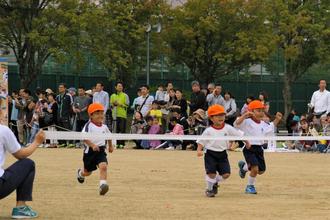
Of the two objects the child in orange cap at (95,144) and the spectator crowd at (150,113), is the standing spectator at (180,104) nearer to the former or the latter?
the spectator crowd at (150,113)

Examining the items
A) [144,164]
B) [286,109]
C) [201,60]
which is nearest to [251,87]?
[286,109]

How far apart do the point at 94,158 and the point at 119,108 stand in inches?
482

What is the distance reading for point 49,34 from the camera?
33.7 m

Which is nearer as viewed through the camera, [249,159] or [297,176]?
[249,159]

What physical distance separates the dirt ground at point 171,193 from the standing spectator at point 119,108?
5197mm

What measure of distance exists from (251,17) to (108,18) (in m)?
7.65

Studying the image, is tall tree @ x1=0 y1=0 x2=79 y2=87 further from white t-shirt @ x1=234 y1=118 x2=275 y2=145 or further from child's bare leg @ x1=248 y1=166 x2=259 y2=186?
child's bare leg @ x1=248 y1=166 x2=259 y2=186

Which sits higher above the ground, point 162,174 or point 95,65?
point 95,65

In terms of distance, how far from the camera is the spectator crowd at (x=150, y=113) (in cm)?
2348

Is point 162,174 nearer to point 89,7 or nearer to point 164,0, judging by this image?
point 89,7

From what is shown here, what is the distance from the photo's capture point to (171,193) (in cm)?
1220

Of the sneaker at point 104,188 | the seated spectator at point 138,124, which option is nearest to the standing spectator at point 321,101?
the seated spectator at point 138,124

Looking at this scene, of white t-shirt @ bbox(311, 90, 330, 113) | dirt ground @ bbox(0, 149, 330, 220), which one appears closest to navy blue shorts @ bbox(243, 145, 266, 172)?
dirt ground @ bbox(0, 149, 330, 220)

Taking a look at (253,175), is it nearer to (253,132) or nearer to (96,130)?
(253,132)
